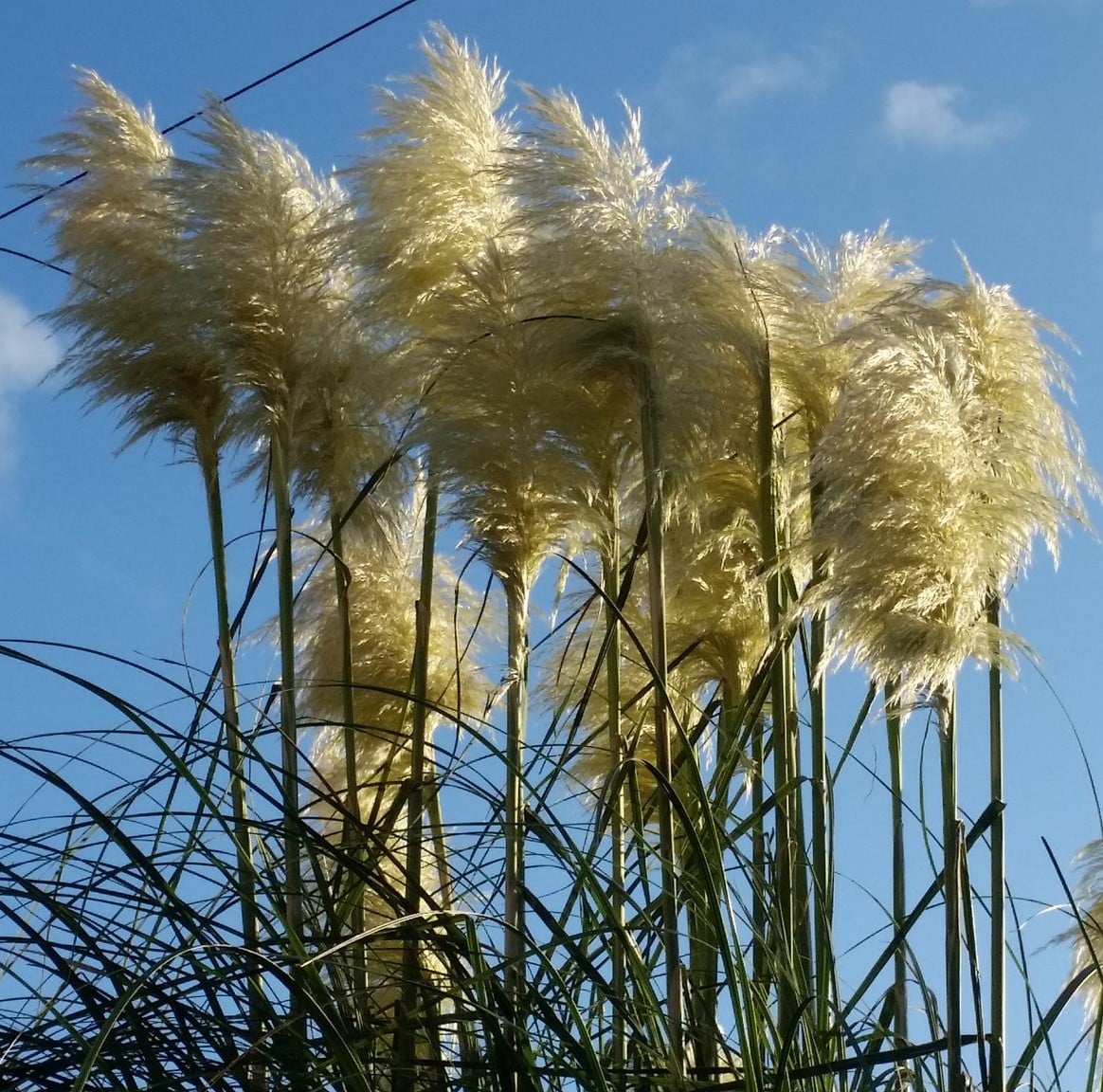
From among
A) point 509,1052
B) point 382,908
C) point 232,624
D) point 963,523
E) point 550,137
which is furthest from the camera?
point 382,908

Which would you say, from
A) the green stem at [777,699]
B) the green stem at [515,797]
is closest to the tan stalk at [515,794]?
the green stem at [515,797]

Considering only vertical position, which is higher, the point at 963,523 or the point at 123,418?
the point at 123,418

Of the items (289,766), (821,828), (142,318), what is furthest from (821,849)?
(142,318)

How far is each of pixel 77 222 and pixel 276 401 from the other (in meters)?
0.85

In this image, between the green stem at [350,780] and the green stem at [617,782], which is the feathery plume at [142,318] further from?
the green stem at [617,782]

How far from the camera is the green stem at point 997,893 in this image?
333cm

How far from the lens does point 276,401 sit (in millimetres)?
4352

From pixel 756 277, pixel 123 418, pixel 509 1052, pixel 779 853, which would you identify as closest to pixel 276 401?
pixel 123 418

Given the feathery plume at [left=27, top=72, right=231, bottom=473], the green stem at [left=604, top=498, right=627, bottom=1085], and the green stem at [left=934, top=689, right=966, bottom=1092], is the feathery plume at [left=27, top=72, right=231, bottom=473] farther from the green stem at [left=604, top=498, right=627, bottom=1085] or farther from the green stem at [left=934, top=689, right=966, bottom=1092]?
the green stem at [left=934, top=689, right=966, bottom=1092]

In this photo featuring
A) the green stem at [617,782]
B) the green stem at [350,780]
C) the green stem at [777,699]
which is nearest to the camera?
the green stem at [350,780]

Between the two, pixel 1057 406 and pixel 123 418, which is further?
pixel 123 418

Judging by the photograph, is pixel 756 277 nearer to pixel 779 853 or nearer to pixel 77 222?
pixel 779 853

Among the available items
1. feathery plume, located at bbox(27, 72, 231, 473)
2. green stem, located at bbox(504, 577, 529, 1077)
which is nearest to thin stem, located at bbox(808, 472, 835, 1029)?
green stem, located at bbox(504, 577, 529, 1077)

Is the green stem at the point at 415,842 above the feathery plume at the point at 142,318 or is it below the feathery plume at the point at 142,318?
below
